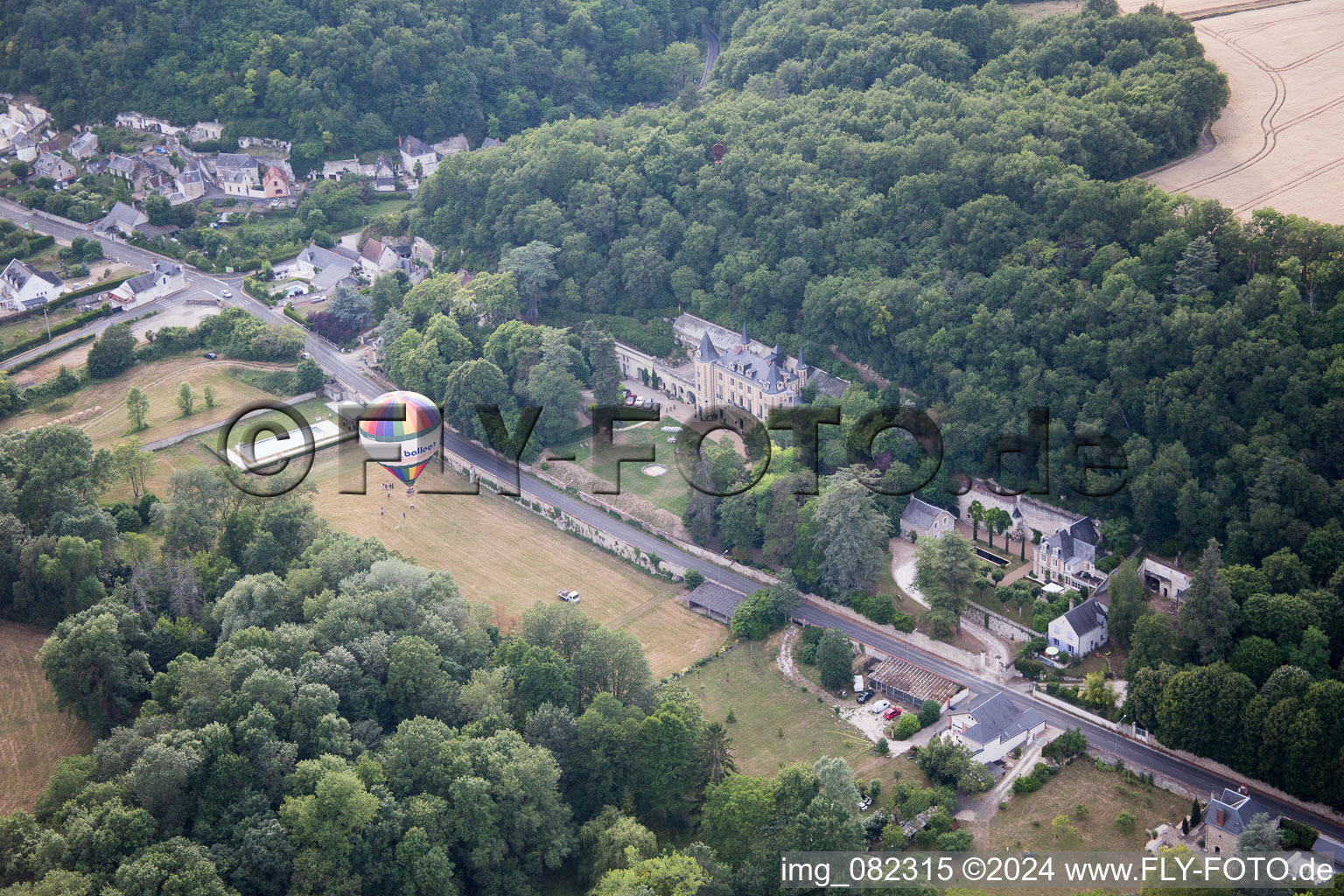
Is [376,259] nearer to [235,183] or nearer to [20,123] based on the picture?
[235,183]

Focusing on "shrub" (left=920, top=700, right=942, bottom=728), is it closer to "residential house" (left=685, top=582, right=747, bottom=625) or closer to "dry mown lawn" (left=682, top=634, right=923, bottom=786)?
"dry mown lawn" (left=682, top=634, right=923, bottom=786)

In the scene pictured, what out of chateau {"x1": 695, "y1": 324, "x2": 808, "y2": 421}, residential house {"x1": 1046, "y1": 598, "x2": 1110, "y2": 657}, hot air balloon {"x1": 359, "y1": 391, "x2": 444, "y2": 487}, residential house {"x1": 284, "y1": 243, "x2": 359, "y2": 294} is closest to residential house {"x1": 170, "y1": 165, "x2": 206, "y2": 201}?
residential house {"x1": 284, "y1": 243, "x2": 359, "y2": 294}

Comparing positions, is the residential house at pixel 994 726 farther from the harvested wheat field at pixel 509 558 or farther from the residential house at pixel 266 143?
the residential house at pixel 266 143

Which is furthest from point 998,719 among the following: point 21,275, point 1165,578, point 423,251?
point 21,275

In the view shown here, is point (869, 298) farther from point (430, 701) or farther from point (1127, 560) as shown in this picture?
point (430, 701)

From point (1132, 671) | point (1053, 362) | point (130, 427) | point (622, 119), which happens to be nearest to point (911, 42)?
point (622, 119)

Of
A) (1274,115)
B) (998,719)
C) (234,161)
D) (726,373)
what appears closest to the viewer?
(998,719)

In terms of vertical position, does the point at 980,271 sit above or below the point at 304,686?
above
